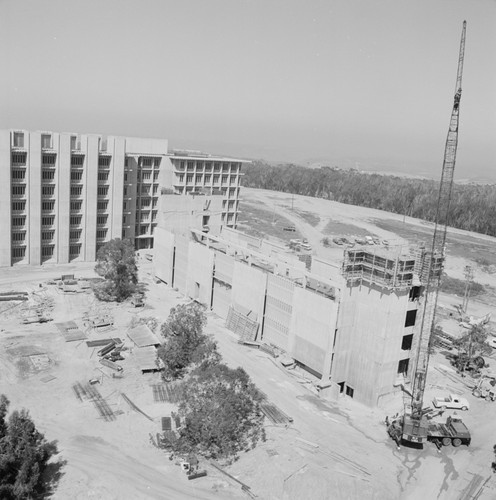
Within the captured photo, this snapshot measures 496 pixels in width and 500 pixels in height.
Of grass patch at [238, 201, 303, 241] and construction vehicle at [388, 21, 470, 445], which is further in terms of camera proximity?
grass patch at [238, 201, 303, 241]

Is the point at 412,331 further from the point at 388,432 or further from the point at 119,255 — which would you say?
the point at 119,255

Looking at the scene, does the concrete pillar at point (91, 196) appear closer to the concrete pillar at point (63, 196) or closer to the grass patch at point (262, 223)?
the concrete pillar at point (63, 196)

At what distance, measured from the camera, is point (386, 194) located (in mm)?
139750

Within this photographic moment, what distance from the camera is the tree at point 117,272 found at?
49469mm

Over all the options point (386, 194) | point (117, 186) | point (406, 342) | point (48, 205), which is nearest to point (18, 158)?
point (48, 205)

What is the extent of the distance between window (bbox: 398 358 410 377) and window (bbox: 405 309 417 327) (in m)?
2.56

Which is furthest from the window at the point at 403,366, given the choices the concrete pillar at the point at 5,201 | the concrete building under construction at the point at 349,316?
the concrete pillar at the point at 5,201

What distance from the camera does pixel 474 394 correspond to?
120ft

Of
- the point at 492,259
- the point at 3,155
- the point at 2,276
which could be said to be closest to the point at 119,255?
the point at 2,276

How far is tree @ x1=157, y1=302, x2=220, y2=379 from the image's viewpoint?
113 ft

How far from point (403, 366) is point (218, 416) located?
1507 centimetres

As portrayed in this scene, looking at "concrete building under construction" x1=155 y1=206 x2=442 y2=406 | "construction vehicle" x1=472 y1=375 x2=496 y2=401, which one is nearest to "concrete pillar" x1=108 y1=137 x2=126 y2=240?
"concrete building under construction" x1=155 y1=206 x2=442 y2=406

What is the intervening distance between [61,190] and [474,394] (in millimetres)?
46290

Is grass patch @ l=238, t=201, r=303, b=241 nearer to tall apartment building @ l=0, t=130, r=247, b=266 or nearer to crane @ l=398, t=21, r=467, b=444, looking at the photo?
tall apartment building @ l=0, t=130, r=247, b=266
